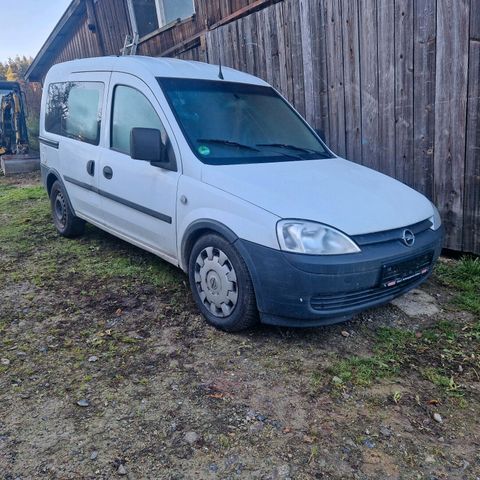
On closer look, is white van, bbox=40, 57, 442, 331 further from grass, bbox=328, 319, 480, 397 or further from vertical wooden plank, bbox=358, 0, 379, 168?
vertical wooden plank, bbox=358, 0, 379, 168

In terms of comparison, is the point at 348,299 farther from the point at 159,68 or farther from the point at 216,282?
the point at 159,68

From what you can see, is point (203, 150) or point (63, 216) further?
point (63, 216)

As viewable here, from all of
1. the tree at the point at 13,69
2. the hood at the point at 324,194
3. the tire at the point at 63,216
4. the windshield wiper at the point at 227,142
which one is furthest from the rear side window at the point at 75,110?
the tree at the point at 13,69

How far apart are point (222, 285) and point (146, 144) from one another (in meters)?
1.26

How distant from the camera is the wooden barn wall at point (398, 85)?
13.9ft

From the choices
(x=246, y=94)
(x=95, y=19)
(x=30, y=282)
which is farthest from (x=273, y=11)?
(x=95, y=19)

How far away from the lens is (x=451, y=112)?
4.36 meters

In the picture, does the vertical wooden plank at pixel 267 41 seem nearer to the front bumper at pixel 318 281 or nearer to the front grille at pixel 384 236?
the front grille at pixel 384 236

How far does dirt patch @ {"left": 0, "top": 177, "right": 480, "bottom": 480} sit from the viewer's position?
86.1 inches

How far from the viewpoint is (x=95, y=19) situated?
480 inches

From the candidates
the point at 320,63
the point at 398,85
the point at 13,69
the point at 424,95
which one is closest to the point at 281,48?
the point at 320,63

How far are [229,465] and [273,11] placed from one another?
5585 mm

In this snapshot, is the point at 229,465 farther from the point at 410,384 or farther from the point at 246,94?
the point at 246,94

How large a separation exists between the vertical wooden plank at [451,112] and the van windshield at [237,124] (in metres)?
1.21
